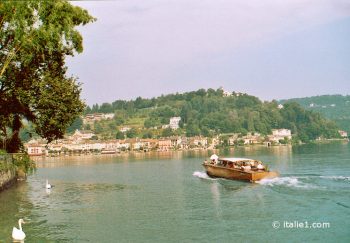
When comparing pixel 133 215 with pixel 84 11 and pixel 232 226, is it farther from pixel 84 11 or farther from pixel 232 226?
pixel 84 11

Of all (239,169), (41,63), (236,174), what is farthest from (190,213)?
(239,169)

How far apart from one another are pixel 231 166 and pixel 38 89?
3064cm

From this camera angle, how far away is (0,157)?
48.8 metres

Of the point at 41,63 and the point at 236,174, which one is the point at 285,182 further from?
the point at 41,63

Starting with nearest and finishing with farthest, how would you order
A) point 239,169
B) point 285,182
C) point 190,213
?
point 190,213
point 285,182
point 239,169

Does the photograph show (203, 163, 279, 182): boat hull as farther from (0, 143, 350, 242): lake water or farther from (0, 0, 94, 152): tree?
(0, 0, 94, 152): tree

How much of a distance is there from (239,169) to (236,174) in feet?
2.37

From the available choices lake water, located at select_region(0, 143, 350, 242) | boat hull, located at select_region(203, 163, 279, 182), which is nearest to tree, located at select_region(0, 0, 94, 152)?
lake water, located at select_region(0, 143, 350, 242)

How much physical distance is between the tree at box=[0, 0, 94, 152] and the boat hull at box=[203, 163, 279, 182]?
75.6ft

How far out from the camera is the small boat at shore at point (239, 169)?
55312mm

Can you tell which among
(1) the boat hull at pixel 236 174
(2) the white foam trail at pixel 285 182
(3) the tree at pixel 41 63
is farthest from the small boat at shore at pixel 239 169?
(3) the tree at pixel 41 63

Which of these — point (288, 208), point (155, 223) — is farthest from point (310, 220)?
point (155, 223)

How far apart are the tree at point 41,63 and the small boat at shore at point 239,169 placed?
23.2 metres

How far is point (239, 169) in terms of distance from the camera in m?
58.7
